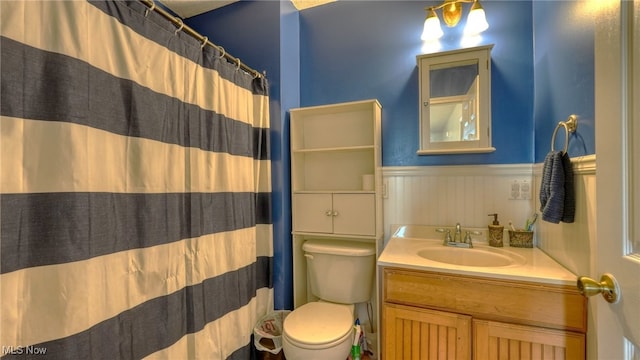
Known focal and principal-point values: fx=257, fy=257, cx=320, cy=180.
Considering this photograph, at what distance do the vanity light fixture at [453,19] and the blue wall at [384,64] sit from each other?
8 centimetres

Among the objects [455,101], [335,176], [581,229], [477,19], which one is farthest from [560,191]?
[335,176]

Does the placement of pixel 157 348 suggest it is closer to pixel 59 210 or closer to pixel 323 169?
pixel 59 210

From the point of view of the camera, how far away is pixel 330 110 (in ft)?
5.79

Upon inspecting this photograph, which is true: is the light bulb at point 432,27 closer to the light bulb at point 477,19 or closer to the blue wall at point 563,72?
the light bulb at point 477,19

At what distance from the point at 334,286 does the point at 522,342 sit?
3.05 feet

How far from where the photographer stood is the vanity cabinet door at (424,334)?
42.5 inches

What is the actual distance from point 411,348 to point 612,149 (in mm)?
1037

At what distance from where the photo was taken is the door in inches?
21.1

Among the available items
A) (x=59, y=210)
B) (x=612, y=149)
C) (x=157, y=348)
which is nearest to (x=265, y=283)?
(x=157, y=348)

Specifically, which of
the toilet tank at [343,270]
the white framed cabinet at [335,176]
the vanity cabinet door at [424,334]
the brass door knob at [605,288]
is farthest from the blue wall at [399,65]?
the brass door knob at [605,288]

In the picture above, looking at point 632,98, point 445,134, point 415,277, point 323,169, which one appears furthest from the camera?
point 323,169

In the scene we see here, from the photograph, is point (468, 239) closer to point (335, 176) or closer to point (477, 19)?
point (335, 176)

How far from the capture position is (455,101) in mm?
1581

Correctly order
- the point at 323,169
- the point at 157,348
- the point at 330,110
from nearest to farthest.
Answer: the point at 157,348 → the point at 330,110 → the point at 323,169
